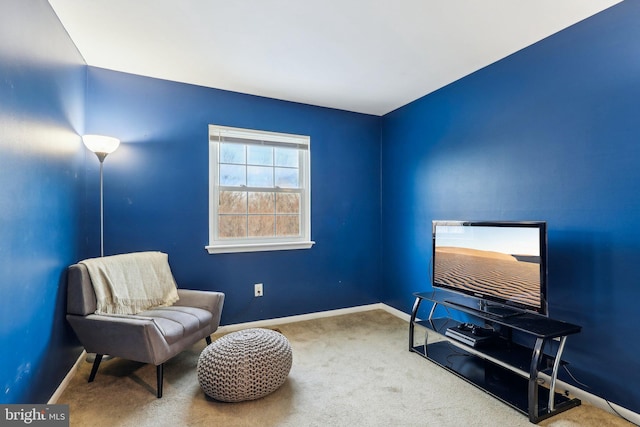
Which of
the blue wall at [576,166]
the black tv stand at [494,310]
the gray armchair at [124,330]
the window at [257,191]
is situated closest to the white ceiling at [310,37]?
the blue wall at [576,166]

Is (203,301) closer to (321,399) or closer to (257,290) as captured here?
(257,290)

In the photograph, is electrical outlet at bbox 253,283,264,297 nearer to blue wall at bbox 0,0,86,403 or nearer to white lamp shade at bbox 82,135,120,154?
blue wall at bbox 0,0,86,403

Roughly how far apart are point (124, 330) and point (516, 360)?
2.43 meters

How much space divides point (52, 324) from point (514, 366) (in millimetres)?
2804

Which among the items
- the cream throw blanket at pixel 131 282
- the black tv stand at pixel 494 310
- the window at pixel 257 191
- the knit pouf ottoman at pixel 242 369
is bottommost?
the knit pouf ottoman at pixel 242 369

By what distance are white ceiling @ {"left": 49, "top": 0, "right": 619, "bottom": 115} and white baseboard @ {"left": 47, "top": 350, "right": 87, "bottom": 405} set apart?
7.70ft

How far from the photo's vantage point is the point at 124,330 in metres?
1.95

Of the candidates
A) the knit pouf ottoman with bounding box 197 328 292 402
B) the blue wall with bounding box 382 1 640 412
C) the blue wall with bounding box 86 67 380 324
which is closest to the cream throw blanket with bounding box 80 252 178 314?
the blue wall with bounding box 86 67 380 324

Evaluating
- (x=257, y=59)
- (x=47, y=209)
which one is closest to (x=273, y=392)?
(x=47, y=209)

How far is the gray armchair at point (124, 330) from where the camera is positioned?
1.93 m

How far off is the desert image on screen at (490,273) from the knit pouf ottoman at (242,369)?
142 centimetres

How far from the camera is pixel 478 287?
2.29 m

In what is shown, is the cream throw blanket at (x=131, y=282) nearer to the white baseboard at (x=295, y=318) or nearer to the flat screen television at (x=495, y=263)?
the white baseboard at (x=295, y=318)

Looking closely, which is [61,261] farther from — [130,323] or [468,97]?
[468,97]
